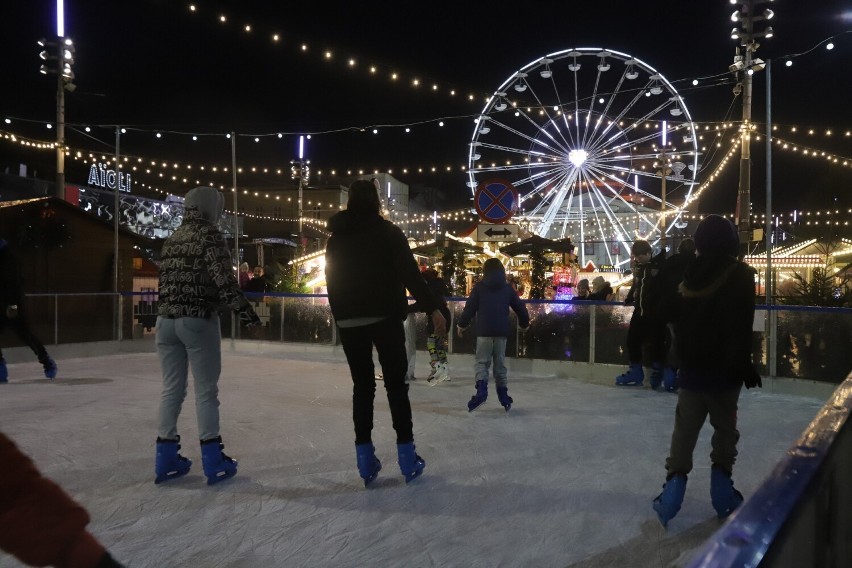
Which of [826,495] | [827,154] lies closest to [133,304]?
[826,495]

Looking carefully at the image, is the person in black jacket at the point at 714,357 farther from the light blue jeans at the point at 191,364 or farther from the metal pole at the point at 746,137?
the metal pole at the point at 746,137

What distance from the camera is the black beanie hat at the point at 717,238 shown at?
283cm

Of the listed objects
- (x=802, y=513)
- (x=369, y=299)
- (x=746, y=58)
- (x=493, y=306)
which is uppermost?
(x=746, y=58)

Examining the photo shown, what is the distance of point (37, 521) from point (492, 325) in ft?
14.4

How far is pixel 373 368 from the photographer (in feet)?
10.8

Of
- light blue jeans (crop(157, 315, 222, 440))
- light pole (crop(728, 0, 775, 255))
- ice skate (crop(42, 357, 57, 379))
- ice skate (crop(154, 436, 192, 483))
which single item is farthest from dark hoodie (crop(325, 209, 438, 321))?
light pole (crop(728, 0, 775, 255))

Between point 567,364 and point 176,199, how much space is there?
22996 millimetres

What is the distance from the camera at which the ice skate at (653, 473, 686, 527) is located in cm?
275

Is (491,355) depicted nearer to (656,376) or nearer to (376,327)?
(656,376)

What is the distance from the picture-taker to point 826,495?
1.34m

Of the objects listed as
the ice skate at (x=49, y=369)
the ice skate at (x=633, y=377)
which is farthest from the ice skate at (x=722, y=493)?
the ice skate at (x=49, y=369)

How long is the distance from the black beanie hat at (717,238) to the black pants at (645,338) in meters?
3.90

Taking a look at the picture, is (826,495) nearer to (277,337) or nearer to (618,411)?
(618,411)

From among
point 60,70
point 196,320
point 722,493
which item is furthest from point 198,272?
point 60,70
